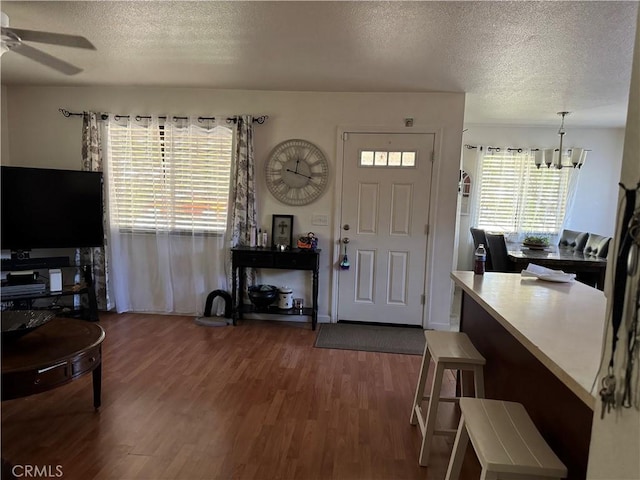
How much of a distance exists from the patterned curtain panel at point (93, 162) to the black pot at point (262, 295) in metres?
1.66

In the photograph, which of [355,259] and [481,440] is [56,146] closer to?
[355,259]

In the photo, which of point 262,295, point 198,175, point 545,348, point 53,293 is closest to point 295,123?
point 198,175

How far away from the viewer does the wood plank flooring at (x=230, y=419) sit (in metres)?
1.92

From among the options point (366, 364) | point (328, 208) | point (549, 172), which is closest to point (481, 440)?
point (366, 364)

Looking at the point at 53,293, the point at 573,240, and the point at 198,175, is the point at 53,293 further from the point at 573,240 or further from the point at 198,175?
the point at 573,240

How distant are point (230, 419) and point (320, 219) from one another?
2278 millimetres

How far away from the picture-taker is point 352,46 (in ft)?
8.85

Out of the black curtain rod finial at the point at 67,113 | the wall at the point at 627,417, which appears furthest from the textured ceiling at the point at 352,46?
the wall at the point at 627,417

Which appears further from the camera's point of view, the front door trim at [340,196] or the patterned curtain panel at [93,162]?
the patterned curtain panel at [93,162]

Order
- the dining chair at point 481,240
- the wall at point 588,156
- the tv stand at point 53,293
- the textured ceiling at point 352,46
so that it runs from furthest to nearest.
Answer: the wall at point 588,156 → the dining chair at point 481,240 → the tv stand at point 53,293 → the textured ceiling at point 352,46

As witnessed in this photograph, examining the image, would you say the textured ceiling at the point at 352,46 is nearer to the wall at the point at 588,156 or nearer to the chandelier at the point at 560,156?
the chandelier at the point at 560,156

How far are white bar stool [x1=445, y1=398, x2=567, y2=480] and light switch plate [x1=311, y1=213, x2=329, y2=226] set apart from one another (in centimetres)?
275

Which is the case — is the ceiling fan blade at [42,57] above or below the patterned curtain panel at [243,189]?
above

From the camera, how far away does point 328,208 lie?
4.09 metres
